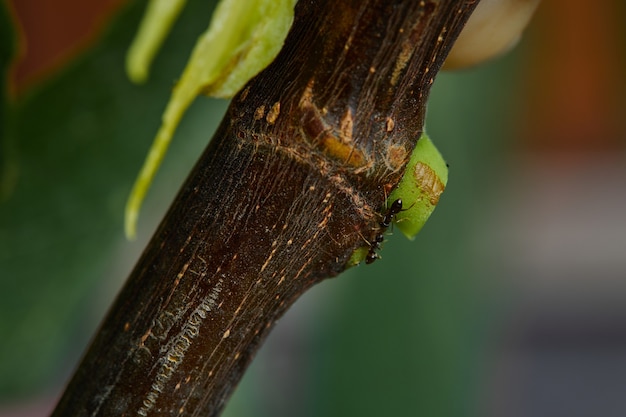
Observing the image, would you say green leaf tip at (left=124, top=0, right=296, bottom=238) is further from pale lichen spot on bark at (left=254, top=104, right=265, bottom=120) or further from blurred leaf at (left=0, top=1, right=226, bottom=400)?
blurred leaf at (left=0, top=1, right=226, bottom=400)

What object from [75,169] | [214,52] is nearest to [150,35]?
[214,52]

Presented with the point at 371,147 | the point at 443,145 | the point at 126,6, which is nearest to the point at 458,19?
the point at 371,147

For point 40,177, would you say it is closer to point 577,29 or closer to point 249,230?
point 249,230

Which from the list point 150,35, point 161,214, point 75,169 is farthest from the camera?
point 161,214

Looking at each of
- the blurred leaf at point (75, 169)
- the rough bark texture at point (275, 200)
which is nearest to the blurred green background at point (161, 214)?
the blurred leaf at point (75, 169)

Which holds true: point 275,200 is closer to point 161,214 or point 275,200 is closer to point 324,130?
point 324,130

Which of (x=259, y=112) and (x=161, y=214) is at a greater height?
(x=161, y=214)

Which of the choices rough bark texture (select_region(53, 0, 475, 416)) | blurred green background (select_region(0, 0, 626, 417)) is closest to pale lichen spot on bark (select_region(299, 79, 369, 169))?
rough bark texture (select_region(53, 0, 475, 416))
